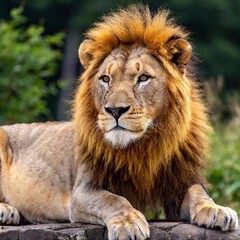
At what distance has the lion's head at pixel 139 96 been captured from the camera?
6.61 m

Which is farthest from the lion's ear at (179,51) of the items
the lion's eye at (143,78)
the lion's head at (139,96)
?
the lion's eye at (143,78)

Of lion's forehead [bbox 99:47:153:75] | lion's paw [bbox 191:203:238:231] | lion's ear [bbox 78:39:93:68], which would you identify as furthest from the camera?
lion's ear [bbox 78:39:93:68]

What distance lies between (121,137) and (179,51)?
69 centimetres

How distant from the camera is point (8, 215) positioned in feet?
23.9

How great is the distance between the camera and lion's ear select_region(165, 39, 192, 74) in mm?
6867

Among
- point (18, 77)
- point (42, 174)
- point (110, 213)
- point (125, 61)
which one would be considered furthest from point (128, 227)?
point (18, 77)

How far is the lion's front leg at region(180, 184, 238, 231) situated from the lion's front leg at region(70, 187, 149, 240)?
332 millimetres

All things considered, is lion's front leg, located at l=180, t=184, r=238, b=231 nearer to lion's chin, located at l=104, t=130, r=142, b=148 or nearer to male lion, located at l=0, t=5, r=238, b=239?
male lion, located at l=0, t=5, r=238, b=239

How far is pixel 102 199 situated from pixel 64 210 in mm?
604

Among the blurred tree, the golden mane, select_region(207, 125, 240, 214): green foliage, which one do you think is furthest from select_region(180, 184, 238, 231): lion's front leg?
the blurred tree

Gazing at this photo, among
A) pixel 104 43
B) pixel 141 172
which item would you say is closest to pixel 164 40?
pixel 104 43

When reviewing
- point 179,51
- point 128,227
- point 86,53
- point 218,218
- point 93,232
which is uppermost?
point 179,51

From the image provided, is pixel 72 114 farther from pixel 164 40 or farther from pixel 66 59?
pixel 66 59

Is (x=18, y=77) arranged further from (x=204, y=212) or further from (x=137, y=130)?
(x=204, y=212)
